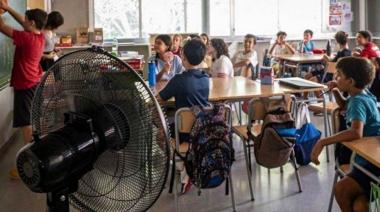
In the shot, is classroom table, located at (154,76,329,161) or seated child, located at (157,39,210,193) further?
classroom table, located at (154,76,329,161)

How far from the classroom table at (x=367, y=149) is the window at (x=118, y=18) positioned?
6.44 m

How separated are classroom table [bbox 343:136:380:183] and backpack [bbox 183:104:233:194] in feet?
2.45

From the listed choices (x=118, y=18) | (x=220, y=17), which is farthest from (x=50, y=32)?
(x=220, y=17)

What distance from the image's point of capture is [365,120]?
2.02 metres

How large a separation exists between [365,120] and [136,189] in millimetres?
1443

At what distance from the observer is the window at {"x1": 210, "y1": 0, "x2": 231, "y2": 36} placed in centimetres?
831

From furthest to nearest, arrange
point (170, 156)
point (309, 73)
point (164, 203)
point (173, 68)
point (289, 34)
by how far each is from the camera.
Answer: point (289, 34) → point (309, 73) → point (173, 68) → point (164, 203) → point (170, 156)

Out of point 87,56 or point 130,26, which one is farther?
point 130,26

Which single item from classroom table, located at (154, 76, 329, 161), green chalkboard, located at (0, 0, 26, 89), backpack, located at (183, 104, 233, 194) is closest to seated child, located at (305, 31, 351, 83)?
classroom table, located at (154, 76, 329, 161)

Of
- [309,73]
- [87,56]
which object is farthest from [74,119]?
[309,73]

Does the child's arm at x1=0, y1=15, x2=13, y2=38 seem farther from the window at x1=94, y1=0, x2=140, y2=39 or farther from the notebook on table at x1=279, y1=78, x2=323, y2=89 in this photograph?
the window at x1=94, y1=0, x2=140, y2=39

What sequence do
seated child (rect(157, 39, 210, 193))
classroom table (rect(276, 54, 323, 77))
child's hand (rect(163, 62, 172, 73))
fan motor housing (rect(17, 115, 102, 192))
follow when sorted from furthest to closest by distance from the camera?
classroom table (rect(276, 54, 323, 77)), child's hand (rect(163, 62, 172, 73)), seated child (rect(157, 39, 210, 193)), fan motor housing (rect(17, 115, 102, 192))

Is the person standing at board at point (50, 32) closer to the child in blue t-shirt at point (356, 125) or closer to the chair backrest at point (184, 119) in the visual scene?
the chair backrest at point (184, 119)

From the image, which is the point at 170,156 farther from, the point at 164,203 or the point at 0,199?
the point at 0,199
